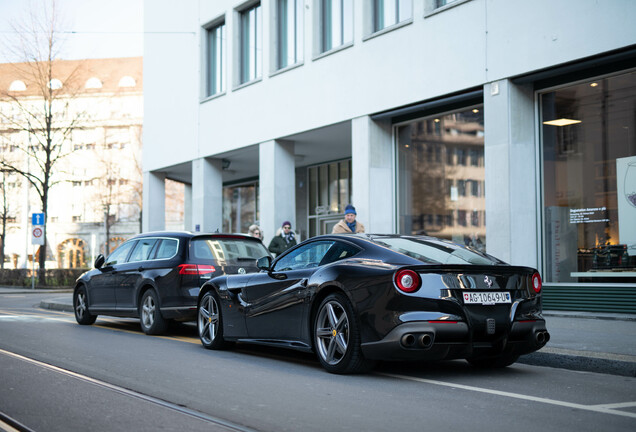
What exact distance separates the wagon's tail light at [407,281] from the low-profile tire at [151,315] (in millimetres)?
5525

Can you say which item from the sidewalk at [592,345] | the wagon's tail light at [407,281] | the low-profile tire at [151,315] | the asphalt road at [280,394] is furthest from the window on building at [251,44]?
the wagon's tail light at [407,281]

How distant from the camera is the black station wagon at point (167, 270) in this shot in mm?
11219

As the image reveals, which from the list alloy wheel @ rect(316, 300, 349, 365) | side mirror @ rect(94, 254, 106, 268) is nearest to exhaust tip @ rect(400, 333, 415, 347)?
alloy wheel @ rect(316, 300, 349, 365)

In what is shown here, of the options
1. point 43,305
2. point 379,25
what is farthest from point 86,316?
point 379,25

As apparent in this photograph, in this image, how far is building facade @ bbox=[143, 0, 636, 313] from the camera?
13242 millimetres

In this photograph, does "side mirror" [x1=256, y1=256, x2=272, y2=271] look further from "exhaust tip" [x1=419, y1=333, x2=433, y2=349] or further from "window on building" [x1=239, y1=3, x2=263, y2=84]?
"window on building" [x1=239, y1=3, x2=263, y2=84]

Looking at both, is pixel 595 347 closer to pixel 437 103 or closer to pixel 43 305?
pixel 437 103

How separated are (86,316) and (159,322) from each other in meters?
2.66

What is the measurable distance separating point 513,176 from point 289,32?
9.24 meters

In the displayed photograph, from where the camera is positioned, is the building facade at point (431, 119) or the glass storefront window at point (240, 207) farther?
the glass storefront window at point (240, 207)

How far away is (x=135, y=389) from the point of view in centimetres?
651

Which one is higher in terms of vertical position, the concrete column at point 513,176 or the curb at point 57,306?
the concrete column at point 513,176

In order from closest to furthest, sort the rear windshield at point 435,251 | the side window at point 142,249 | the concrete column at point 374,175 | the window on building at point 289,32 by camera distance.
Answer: the rear windshield at point 435,251 → the side window at point 142,249 → the concrete column at point 374,175 → the window on building at point 289,32

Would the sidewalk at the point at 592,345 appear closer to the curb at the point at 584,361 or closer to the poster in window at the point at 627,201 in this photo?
the curb at the point at 584,361
